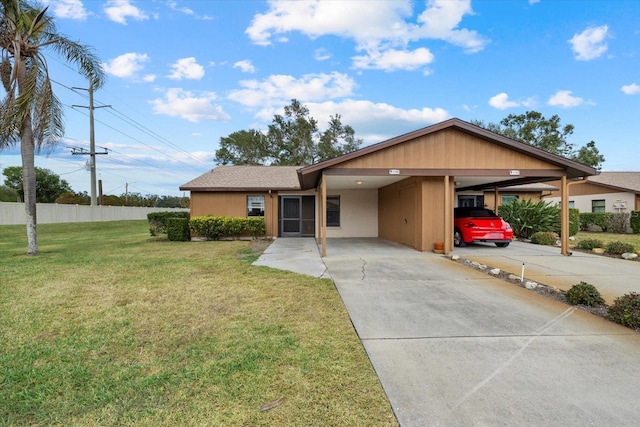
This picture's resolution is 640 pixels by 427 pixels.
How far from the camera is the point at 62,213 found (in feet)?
84.0

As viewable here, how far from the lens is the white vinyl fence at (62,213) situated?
2202cm

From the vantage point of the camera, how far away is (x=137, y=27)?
501 inches

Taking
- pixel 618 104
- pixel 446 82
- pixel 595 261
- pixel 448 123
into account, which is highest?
pixel 446 82

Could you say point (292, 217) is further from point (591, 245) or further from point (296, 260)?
point (591, 245)

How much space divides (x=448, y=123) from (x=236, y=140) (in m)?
31.3

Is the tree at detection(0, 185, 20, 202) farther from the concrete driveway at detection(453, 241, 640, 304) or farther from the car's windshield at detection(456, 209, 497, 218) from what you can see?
the concrete driveway at detection(453, 241, 640, 304)

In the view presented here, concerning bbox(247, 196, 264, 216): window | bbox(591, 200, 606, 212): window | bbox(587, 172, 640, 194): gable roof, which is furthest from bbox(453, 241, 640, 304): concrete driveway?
bbox(591, 200, 606, 212): window

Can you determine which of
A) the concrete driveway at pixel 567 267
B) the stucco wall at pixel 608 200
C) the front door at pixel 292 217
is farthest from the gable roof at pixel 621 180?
the front door at pixel 292 217

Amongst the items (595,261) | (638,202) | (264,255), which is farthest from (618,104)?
(264,255)

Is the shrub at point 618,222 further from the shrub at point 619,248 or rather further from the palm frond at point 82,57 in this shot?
the palm frond at point 82,57

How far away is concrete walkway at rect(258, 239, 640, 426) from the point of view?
95.7 inches

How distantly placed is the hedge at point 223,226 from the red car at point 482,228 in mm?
8660

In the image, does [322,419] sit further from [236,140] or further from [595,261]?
[236,140]

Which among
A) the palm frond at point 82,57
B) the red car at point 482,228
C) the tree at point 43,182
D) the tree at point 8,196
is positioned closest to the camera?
the palm frond at point 82,57
